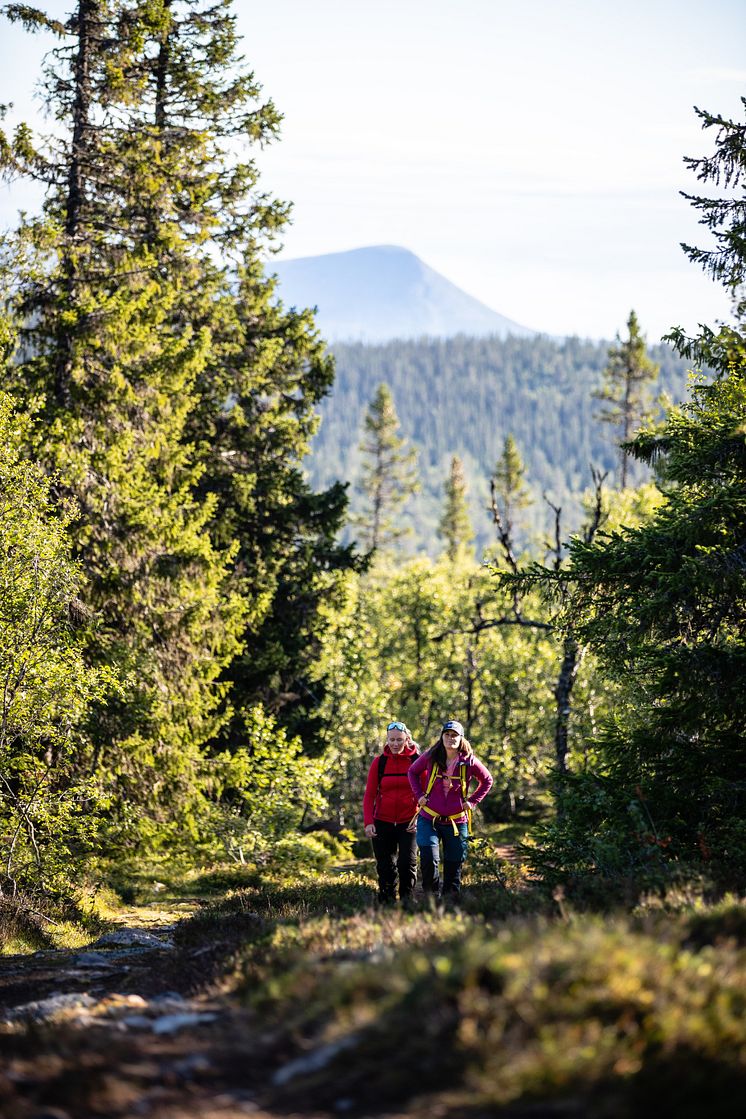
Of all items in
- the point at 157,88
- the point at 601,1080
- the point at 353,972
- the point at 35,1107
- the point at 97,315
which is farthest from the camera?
the point at 157,88

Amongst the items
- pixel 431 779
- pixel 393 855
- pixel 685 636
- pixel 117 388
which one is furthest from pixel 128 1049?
pixel 117 388

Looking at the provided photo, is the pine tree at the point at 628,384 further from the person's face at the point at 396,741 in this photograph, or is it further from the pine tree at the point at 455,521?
the person's face at the point at 396,741

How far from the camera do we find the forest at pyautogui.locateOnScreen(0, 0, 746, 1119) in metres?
4.57

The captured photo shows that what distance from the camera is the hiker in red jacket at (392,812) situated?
408 inches

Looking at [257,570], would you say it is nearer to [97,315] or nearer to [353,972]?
[97,315]

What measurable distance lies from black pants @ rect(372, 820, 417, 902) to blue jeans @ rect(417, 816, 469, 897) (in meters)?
0.18

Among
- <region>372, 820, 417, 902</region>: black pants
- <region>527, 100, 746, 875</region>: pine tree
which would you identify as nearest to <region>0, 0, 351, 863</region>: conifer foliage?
<region>372, 820, 417, 902</region>: black pants

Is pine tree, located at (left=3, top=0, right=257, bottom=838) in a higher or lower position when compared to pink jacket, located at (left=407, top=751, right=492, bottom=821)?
higher

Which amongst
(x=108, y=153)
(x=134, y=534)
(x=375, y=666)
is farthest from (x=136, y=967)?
(x=375, y=666)

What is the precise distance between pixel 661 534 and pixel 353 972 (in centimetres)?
715

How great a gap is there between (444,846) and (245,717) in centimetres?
1036

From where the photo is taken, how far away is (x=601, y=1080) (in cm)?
413

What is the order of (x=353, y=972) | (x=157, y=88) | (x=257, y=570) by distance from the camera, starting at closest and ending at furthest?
(x=353, y=972), (x=157, y=88), (x=257, y=570)

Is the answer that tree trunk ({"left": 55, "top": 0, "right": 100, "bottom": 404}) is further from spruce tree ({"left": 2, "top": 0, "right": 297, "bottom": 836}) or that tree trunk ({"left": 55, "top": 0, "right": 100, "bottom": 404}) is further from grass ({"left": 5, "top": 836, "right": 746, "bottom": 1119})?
grass ({"left": 5, "top": 836, "right": 746, "bottom": 1119})
